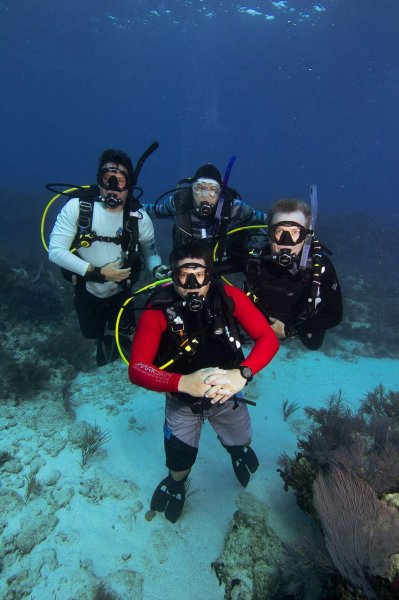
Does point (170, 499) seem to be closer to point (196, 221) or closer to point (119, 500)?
point (119, 500)

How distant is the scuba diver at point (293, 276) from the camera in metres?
4.01

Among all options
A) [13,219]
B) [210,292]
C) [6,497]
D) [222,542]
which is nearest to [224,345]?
[210,292]

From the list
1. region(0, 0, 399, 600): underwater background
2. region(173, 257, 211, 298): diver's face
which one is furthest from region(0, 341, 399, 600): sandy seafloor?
region(173, 257, 211, 298): diver's face

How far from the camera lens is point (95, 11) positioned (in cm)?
3591

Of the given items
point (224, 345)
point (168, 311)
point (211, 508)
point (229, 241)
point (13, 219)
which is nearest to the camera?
point (168, 311)

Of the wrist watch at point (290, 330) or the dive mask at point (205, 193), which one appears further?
the dive mask at point (205, 193)

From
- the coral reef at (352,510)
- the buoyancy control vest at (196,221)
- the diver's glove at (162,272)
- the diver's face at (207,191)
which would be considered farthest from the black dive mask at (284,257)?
the coral reef at (352,510)

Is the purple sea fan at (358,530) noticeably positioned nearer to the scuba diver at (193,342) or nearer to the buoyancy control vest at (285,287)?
the scuba diver at (193,342)

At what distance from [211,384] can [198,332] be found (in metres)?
0.74

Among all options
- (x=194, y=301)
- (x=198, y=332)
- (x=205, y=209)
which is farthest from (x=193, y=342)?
(x=205, y=209)

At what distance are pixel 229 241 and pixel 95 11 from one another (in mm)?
44231

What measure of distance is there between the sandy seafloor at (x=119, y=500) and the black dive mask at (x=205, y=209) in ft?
12.5

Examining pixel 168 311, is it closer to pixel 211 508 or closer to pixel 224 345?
pixel 224 345

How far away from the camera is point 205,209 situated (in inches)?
213
